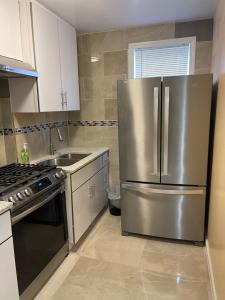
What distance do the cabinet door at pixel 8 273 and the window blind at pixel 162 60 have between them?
2462mm

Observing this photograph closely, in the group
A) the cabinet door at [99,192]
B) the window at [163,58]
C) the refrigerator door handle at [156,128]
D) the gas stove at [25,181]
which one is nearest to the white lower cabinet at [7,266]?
the gas stove at [25,181]

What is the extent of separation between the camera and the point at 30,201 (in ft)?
5.54

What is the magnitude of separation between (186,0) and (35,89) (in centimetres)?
164

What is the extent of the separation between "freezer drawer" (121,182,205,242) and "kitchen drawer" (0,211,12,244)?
1.35 metres

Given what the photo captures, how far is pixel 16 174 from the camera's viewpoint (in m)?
1.93

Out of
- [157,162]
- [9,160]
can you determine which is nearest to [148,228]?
[157,162]

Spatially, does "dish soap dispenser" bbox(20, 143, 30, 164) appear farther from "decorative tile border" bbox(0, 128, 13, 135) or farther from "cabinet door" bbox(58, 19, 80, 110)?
"cabinet door" bbox(58, 19, 80, 110)

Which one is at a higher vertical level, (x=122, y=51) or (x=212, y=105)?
(x=122, y=51)

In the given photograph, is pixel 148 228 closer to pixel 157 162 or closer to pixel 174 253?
pixel 174 253

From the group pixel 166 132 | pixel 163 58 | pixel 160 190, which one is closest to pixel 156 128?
pixel 166 132

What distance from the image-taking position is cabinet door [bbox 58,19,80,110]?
104 inches

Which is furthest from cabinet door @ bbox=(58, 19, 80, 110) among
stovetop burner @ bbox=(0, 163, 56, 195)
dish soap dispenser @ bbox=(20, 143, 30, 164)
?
stovetop burner @ bbox=(0, 163, 56, 195)

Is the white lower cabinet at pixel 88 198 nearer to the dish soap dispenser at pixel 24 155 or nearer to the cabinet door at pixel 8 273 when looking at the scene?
the dish soap dispenser at pixel 24 155

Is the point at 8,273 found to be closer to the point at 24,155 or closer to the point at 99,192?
the point at 24,155
